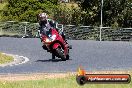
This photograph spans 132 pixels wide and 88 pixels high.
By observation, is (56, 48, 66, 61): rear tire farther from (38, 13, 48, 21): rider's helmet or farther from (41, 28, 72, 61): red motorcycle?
(38, 13, 48, 21): rider's helmet

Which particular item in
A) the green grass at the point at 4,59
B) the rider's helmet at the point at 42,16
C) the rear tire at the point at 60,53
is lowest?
the green grass at the point at 4,59

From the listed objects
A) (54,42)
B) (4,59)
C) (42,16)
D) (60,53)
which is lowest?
(4,59)

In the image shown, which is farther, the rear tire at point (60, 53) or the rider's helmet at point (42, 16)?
the rear tire at point (60, 53)

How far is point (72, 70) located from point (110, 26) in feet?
77.0

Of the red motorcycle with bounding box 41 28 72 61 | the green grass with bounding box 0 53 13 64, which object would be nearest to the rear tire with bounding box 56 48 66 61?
the red motorcycle with bounding box 41 28 72 61

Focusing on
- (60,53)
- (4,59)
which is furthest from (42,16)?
(4,59)

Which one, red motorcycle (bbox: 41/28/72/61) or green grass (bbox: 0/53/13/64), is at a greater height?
red motorcycle (bbox: 41/28/72/61)

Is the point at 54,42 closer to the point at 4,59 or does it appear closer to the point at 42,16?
the point at 42,16

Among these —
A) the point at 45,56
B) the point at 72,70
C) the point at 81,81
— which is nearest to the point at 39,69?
the point at 72,70

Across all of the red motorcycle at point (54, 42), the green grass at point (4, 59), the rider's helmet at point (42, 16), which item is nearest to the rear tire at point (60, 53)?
the red motorcycle at point (54, 42)

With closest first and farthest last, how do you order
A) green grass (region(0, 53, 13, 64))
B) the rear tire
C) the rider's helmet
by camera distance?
the rider's helmet < green grass (region(0, 53, 13, 64)) < the rear tire

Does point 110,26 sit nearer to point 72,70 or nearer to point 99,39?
point 99,39

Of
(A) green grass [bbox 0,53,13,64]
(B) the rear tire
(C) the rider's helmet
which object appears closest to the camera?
(C) the rider's helmet

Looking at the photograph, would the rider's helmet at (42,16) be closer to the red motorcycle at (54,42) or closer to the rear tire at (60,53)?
the red motorcycle at (54,42)
